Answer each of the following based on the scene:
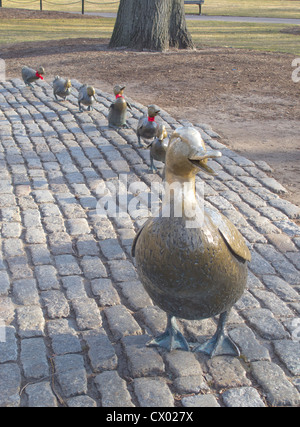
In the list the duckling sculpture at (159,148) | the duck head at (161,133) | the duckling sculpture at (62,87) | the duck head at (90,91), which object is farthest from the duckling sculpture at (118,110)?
the duckling sculpture at (62,87)

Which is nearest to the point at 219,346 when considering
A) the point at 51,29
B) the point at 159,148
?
the point at 159,148

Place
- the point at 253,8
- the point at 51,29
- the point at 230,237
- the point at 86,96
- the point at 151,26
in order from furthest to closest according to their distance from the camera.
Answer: the point at 253,8 < the point at 51,29 < the point at 151,26 < the point at 86,96 < the point at 230,237

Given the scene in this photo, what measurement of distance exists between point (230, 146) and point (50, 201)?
A: 10.6 feet

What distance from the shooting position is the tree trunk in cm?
1334

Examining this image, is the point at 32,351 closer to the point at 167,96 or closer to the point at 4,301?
the point at 4,301

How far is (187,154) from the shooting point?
2889 millimetres

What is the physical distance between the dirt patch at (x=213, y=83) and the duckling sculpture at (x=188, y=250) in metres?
3.25

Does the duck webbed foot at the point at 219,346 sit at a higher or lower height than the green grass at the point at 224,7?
lower

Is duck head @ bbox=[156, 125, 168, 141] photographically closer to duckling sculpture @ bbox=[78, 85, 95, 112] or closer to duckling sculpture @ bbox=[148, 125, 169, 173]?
duckling sculpture @ bbox=[148, 125, 169, 173]

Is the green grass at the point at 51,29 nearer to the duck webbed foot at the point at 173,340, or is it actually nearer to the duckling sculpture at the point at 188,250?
the duck webbed foot at the point at 173,340

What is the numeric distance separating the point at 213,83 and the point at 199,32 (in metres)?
9.09

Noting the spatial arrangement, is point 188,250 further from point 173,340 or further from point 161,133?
point 161,133

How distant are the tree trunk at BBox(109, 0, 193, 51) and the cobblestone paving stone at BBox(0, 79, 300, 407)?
7.29 m

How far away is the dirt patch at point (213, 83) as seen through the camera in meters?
8.12
